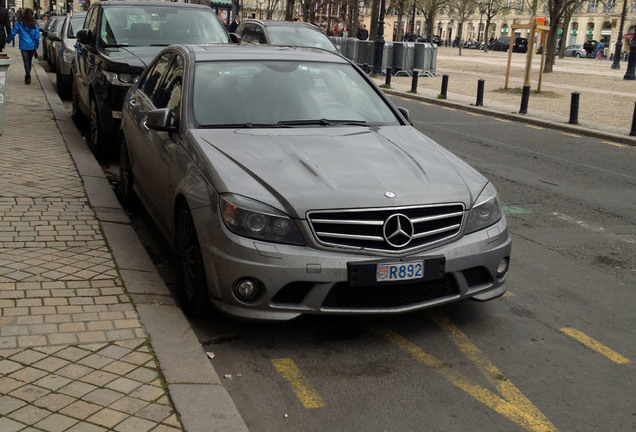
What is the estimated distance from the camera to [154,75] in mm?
7168

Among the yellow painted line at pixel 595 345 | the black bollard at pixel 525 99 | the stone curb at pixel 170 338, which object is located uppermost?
the stone curb at pixel 170 338

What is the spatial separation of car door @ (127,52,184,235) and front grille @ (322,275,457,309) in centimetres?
155

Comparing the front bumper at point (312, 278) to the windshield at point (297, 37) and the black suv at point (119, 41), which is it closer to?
the black suv at point (119, 41)

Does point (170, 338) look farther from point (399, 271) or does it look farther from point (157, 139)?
point (157, 139)

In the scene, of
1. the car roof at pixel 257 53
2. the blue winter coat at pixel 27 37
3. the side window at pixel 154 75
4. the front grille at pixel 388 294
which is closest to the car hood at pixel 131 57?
the side window at pixel 154 75

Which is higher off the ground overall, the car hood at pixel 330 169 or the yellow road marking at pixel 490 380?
the car hood at pixel 330 169

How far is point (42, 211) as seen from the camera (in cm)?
696

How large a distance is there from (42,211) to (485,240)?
3979 mm

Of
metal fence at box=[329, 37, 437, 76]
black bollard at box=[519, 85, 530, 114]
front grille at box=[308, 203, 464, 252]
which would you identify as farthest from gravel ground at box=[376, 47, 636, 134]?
front grille at box=[308, 203, 464, 252]

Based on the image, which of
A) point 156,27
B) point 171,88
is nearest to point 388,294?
point 171,88

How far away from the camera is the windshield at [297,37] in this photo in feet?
62.7

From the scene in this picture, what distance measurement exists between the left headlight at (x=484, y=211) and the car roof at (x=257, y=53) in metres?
2.02

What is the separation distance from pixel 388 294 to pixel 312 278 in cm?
49

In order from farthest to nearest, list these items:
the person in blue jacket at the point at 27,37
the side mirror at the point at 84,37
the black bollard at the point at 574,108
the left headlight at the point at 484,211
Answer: the person in blue jacket at the point at 27,37
the black bollard at the point at 574,108
the side mirror at the point at 84,37
the left headlight at the point at 484,211
